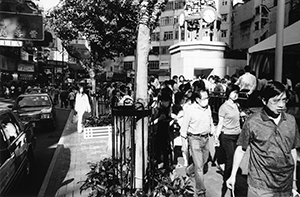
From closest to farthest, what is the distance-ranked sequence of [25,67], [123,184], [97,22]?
[123,184]
[97,22]
[25,67]

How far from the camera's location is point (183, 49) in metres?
17.5

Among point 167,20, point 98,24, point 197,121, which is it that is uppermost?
point 167,20

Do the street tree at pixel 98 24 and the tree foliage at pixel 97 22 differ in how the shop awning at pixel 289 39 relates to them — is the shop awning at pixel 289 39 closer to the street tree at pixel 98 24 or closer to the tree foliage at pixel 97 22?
the street tree at pixel 98 24

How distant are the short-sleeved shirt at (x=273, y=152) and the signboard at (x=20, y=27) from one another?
5.02 metres

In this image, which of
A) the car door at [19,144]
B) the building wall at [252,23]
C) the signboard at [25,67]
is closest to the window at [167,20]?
the building wall at [252,23]

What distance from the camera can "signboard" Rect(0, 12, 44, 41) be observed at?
243 inches

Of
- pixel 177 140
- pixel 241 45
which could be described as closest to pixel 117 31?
pixel 177 140

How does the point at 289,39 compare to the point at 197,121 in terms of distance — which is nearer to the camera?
the point at 197,121

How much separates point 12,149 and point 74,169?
1846 millimetres

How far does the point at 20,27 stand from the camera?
6.26 meters

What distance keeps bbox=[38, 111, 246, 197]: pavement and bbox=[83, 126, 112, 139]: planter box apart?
0.17 m

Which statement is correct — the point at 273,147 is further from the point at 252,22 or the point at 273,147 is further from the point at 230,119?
the point at 252,22

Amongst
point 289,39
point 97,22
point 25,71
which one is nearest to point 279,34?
point 289,39

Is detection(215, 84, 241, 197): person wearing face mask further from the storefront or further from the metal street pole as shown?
the storefront
